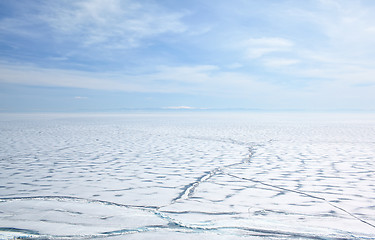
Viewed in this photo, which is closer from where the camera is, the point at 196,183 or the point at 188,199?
the point at 188,199

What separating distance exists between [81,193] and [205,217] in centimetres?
126

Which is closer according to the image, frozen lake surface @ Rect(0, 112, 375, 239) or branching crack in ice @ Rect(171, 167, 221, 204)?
frozen lake surface @ Rect(0, 112, 375, 239)

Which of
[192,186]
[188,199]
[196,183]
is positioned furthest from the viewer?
[196,183]

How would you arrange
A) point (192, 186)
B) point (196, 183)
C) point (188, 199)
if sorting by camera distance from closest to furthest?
1. point (188, 199)
2. point (192, 186)
3. point (196, 183)

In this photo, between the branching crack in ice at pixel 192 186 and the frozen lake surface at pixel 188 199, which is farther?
the branching crack in ice at pixel 192 186

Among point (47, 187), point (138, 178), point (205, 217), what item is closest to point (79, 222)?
point (205, 217)

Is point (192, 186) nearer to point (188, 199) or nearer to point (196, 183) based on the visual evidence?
point (196, 183)

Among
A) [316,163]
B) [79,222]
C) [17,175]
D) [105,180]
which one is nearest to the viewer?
[79,222]

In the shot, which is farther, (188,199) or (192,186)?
(192,186)

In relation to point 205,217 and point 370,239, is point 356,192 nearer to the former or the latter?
point 370,239

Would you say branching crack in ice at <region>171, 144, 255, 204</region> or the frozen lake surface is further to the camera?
branching crack in ice at <region>171, 144, 255, 204</region>

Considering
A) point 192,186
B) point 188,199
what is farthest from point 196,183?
point 188,199

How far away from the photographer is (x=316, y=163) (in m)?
4.31

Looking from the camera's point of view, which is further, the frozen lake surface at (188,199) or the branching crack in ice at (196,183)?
the branching crack in ice at (196,183)
